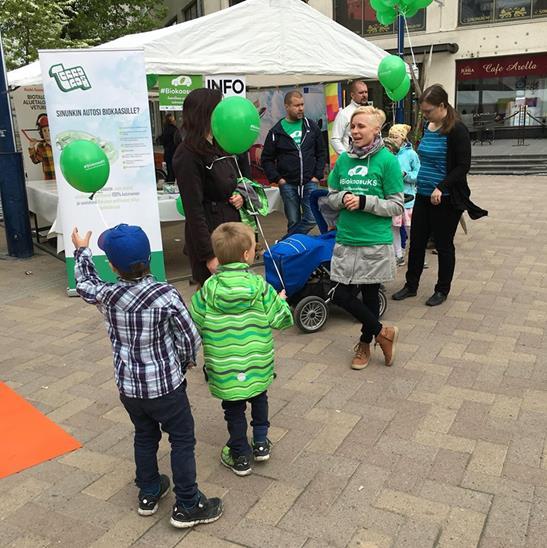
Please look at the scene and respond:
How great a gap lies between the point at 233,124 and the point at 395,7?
580 cm

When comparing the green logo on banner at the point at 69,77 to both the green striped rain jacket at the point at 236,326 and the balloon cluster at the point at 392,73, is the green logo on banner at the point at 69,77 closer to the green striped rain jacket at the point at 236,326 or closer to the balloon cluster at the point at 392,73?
the balloon cluster at the point at 392,73

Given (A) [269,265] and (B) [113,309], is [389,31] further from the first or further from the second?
(B) [113,309]

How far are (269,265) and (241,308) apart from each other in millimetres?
2304

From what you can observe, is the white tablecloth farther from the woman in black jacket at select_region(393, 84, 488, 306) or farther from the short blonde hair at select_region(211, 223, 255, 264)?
the short blonde hair at select_region(211, 223, 255, 264)

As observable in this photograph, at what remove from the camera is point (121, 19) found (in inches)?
850

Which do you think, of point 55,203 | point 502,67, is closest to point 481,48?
point 502,67

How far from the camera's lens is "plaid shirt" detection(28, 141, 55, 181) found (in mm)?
9445

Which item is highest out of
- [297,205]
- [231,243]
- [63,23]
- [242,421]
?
[63,23]

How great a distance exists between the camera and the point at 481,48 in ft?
72.4

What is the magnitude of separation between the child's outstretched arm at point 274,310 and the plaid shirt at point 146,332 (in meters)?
0.39

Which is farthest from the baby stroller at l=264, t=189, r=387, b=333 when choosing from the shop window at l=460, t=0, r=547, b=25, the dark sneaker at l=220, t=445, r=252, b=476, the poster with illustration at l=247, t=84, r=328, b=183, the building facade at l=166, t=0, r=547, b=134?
the shop window at l=460, t=0, r=547, b=25

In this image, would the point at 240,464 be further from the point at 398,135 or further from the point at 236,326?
the point at 398,135

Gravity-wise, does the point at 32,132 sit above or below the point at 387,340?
above

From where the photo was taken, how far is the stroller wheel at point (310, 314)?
4711mm
